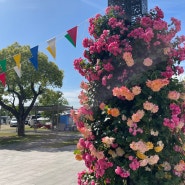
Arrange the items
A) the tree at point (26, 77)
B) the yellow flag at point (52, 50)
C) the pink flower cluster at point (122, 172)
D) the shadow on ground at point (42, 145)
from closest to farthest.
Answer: the pink flower cluster at point (122, 172), the yellow flag at point (52, 50), the shadow on ground at point (42, 145), the tree at point (26, 77)

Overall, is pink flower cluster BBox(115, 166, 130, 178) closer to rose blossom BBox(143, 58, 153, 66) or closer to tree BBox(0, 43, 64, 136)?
rose blossom BBox(143, 58, 153, 66)

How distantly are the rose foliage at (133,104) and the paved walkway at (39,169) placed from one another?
3.87 metres

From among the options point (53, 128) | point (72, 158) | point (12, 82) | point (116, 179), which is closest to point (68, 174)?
point (72, 158)

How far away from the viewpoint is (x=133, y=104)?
382 cm

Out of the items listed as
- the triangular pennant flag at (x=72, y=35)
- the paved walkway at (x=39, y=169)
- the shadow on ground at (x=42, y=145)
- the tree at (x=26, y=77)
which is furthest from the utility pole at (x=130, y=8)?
the tree at (x=26, y=77)

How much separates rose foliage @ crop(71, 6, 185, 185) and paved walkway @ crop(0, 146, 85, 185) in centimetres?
387

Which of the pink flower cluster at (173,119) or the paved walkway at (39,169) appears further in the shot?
the paved walkway at (39,169)

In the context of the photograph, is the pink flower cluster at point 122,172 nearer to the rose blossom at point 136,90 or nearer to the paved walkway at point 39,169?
the rose blossom at point 136,90

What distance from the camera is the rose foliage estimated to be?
366 cm

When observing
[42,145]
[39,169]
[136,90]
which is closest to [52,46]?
[39,169]

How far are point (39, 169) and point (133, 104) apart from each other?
6440mm

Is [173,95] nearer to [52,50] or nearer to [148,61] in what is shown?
[148,61]

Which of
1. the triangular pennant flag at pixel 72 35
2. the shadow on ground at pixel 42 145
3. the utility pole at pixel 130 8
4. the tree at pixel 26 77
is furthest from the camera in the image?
the tree at pixel 26 77

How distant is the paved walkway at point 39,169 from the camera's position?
7827 mm
